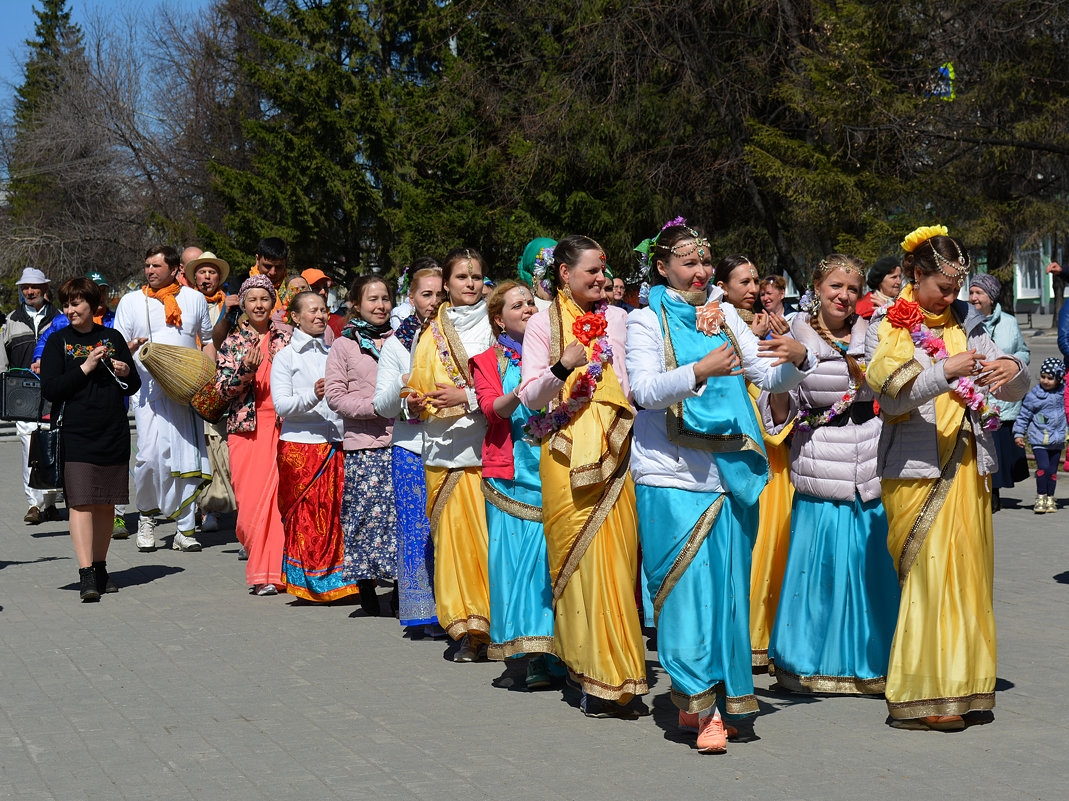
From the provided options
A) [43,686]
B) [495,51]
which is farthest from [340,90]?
[43,686]

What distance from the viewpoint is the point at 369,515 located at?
844 cm

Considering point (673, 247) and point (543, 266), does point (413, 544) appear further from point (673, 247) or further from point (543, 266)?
point (673, 247)

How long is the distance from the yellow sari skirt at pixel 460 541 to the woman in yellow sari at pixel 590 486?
4.43 ft

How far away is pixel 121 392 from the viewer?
9.16 metres

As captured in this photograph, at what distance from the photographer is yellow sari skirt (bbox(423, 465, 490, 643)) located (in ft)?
23.7

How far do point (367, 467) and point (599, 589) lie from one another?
300 centimetres

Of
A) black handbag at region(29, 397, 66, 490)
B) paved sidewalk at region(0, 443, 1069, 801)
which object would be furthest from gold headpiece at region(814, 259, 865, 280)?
black handbag at region(29, 397, 66, 490)

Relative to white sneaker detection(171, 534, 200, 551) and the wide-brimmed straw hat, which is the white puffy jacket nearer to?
white sneaker detection(171, 534, 200, 551)

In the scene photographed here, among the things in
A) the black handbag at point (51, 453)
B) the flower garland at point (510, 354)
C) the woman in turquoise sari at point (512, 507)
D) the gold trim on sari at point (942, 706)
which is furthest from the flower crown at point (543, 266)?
the black handbag at point (51, 453)

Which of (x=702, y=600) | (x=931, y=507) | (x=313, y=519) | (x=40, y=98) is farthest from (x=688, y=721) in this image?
(x=40, y=98)

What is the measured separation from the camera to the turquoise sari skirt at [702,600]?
5293 millimetres

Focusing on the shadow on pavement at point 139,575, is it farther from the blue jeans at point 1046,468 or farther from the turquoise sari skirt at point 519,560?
the blue jeans at point 1046,468

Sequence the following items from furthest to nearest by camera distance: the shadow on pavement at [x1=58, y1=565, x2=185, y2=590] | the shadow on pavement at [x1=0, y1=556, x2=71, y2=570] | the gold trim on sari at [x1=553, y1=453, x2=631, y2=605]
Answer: the shadow on pavement at [x1=0, y1=556, x2=71, y2=570] → the shadow on pavement at [x1=58, y1=565, x2=185, y2=590] → the gold trim on sari at [x1=553, y1=453, x2=631, y2=605]

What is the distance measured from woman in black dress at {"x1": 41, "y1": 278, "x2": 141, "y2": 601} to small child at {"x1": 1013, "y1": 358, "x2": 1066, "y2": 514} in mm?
7770
